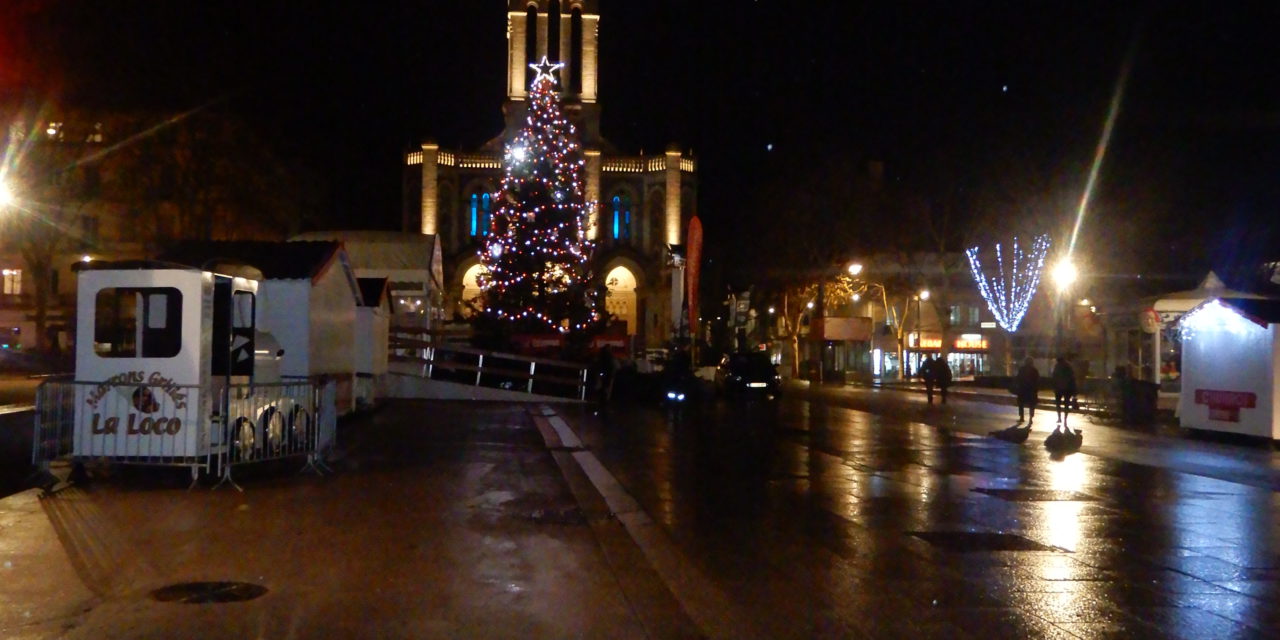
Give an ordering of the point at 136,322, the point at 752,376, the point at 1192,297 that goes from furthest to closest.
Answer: the point at 752,376
the point at 1192,297
the point at 136,322

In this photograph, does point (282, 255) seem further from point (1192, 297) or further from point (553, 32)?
point (553, 32)

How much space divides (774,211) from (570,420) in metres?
37.4

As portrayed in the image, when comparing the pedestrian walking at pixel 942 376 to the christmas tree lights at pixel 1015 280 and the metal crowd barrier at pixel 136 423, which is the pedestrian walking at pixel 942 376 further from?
the metal crowd barrier at pixel 136 423

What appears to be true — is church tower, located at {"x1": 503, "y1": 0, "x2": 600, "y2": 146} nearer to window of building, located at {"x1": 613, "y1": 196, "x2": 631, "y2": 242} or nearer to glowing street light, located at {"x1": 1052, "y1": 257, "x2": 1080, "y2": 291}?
window of building, located at {"x1": 613, "y1": 196, "x2": 631, "y2": 242}

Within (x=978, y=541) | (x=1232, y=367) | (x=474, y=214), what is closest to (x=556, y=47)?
(x=474, y=214)

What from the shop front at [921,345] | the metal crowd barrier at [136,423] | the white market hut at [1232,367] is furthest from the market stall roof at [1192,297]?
the shop front at [921,345]

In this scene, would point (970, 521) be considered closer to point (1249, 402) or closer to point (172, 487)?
point (172, 487)

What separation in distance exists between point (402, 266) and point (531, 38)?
33439 millimetres

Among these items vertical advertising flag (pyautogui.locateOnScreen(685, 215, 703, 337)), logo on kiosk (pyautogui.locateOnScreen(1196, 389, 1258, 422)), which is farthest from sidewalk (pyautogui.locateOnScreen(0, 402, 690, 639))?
vertical advertising flag (pyautogui.locateOnScreen(685, 215, 703, 337))

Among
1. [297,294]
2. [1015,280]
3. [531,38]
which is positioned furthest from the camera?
[531,38]

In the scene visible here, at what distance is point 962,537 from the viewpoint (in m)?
11.7

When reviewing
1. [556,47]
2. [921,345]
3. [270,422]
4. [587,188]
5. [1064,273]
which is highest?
[556,47]

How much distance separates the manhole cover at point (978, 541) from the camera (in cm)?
1102

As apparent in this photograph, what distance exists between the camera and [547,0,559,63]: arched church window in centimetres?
7069
